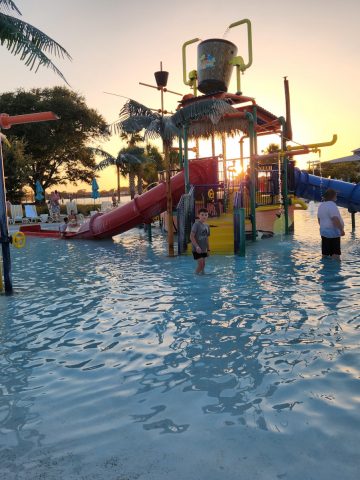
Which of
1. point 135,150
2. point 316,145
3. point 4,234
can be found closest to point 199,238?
point 4,234

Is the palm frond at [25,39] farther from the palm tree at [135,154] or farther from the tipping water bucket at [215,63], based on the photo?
the palm tree at [135,154]

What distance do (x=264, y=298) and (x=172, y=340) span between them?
228 centimetres

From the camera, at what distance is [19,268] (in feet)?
37.1

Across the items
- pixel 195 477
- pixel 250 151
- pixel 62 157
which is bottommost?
pixel 195 477

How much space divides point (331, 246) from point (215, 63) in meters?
7.50

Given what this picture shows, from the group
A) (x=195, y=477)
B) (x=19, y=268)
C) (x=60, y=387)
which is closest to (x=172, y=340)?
(x=60, y=387)

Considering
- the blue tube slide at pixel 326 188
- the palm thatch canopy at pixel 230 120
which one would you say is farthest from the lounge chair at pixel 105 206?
the palm thatch canopy at pixel 230 120

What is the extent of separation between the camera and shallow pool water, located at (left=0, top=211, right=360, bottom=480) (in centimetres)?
282

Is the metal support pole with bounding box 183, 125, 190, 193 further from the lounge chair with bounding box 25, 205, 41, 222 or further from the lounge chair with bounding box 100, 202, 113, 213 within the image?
the lounge chair with bounding box 100, 202, 113, 213

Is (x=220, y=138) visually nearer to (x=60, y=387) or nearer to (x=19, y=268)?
(x=19, y=268)

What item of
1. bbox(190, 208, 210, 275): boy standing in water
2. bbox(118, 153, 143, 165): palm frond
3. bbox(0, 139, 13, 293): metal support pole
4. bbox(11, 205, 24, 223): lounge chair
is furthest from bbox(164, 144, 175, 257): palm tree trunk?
bbox(118, 153, 143, 165): palm frond

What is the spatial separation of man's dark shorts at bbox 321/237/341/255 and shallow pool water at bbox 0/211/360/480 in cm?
162

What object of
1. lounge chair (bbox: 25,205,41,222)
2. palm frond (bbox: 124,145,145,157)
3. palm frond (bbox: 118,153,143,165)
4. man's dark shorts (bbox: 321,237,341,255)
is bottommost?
man's dark shorts (bbox: 321,237,341,255)

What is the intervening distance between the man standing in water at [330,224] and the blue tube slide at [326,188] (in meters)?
6.72
